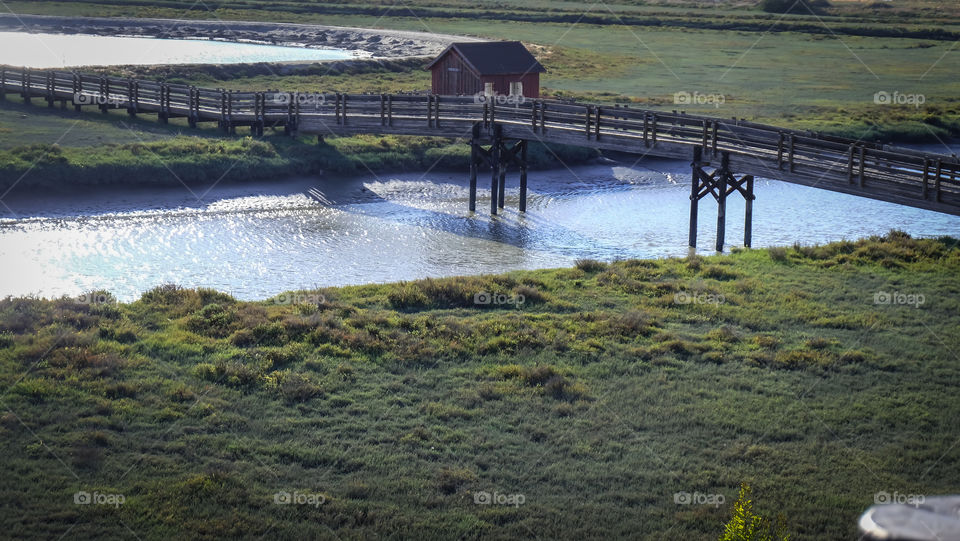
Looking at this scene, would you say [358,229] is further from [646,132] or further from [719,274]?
[719,274]

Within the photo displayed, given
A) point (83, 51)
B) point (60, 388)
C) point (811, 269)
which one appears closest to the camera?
point (60, 388)

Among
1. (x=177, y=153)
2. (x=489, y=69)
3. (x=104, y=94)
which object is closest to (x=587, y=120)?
(x=489, y=69)

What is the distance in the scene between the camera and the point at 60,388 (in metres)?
16.9

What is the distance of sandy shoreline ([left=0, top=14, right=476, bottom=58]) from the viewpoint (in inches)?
3354

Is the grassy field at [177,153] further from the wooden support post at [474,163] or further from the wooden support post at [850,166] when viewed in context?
the wooden support post at [850,166]

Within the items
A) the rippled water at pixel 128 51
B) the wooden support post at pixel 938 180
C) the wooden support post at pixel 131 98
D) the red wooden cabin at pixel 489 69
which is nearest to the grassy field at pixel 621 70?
the wooden support post at pixel 131 98

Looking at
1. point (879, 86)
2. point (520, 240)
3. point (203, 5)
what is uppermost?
point (203, 5)

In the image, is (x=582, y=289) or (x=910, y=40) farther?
(x=910, y=40)

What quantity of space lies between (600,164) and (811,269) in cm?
2016

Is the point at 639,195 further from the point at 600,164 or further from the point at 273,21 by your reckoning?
the point at 273,21

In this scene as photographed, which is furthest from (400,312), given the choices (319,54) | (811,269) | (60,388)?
(319,54)

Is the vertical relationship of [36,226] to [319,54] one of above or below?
below

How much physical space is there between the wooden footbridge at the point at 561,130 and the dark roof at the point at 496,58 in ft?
8.53

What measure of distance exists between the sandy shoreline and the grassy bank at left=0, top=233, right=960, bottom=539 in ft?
205
